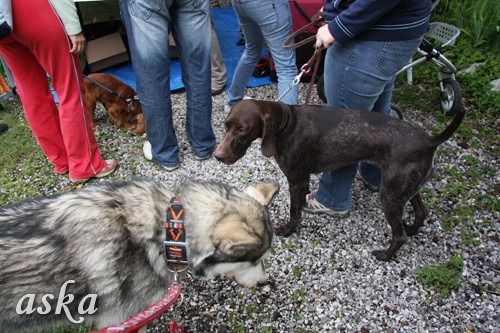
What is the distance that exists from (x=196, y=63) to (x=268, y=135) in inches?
58.4

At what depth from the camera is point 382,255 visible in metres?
2.94

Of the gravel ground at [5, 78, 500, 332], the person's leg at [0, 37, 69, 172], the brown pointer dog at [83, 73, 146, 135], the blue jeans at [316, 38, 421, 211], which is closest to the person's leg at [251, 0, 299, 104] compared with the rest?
the blue jeans at [316, 38, 421, 211]

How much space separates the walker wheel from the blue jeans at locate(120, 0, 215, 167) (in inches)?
132

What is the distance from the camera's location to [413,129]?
8.08 ft

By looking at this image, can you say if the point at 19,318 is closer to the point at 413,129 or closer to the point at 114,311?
the point at 114,311

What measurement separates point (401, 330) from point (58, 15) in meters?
3.86

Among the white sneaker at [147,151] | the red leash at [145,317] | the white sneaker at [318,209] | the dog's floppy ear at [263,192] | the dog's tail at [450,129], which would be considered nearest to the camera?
the red leash at [145,317]

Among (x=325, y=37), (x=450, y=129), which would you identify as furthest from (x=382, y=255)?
(x=325, y=37)

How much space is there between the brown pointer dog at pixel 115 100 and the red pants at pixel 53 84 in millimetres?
880

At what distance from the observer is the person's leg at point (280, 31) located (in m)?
3.53

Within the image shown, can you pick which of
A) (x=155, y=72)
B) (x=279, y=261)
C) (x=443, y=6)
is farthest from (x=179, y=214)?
(x=443, y=6)

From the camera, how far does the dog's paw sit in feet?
9.59

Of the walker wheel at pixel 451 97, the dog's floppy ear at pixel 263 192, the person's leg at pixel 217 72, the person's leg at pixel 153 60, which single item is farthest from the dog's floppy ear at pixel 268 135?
the walker wheel at pixel 451 97

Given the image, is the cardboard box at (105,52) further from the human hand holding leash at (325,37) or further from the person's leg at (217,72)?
the human hand holding leash at (325,37)
